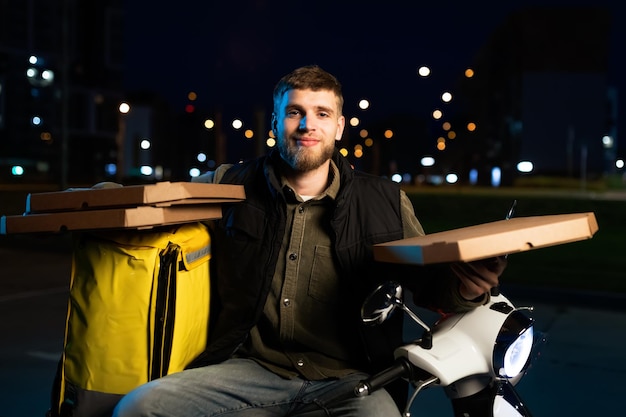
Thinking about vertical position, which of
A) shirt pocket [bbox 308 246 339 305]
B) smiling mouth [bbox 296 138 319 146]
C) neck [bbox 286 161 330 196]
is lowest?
shirt pocket [bbox 308 246 339 305]

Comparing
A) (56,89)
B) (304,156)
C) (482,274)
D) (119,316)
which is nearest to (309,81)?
(304,156)

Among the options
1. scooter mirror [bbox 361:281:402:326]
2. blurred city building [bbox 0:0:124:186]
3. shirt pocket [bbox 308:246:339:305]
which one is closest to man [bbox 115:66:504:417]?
shirt pocket [bbox 308:246:339:305]

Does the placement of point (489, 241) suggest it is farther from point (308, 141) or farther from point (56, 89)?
point (56, 89)

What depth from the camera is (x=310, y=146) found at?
342 centimetres

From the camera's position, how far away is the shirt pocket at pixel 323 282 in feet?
10.7

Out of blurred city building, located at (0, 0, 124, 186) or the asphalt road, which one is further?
blurred city building, located at (0, 0, 124, 186)

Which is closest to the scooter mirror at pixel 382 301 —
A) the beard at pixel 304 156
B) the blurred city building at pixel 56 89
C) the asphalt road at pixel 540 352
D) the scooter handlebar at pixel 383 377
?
the scooter handlebar at pixel 383 377

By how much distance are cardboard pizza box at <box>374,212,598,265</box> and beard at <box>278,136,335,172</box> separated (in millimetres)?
708

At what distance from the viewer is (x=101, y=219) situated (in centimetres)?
290

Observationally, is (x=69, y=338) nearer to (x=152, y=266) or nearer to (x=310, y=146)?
(x=152, y=266)

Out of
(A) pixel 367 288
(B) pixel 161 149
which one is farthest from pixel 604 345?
(B) pixel 161 149

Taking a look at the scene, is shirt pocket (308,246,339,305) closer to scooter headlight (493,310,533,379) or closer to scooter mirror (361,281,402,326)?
scooter mirror (361,281,402,326)

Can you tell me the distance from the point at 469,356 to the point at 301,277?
734mm

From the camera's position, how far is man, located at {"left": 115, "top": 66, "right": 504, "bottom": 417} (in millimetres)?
3168
